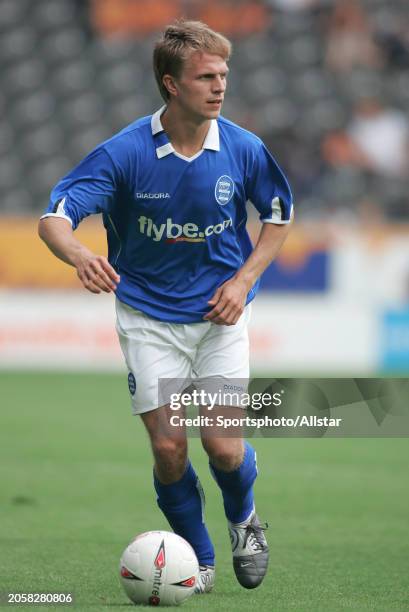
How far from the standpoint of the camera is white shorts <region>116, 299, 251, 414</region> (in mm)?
5105

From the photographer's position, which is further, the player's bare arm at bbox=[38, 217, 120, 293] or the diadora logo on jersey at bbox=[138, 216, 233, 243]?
the diadora logo on jersey at bbox=[138, 216, 233, 243]

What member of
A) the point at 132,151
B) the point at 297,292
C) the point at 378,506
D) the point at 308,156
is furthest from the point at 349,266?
the point at 132,151

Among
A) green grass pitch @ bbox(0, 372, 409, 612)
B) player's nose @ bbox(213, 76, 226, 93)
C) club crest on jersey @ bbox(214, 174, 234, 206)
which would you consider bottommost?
green grass pitch @ bbox(0, 372, 409, 612)

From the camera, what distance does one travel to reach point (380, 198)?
17.0 meters

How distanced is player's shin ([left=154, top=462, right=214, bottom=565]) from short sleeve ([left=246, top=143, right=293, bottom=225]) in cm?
118

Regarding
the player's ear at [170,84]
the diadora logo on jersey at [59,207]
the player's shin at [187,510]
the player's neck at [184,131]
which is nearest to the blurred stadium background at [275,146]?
the player's shin at [187,510]

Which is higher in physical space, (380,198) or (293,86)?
(293,86)

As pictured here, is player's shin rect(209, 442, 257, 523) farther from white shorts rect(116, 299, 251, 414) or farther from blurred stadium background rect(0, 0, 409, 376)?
blurred stadium background rect(0, 0, 409, 376)

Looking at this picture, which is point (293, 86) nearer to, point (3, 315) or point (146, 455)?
point (3, 315)

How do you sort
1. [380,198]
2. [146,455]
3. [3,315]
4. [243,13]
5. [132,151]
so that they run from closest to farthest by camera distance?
1. [132,151]
2. [146,455]
3. [3,315]
4. [380,198]
5. [243,13]

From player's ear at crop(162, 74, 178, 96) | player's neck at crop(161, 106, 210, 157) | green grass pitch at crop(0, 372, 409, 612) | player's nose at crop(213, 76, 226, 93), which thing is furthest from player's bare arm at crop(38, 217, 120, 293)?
green grass pitch at crop(0, 372, 409, 612)

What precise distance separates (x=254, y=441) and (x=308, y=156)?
24.6 ft

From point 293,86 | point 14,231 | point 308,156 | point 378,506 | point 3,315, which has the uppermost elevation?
point 293,86

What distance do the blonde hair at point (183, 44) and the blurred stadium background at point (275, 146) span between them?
1002 cm
